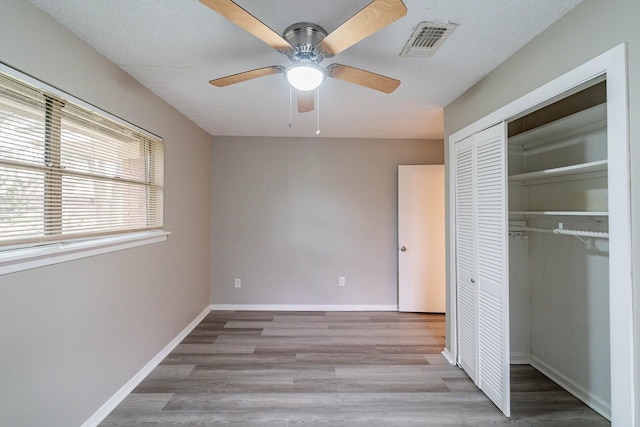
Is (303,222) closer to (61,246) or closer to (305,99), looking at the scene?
(305,99)

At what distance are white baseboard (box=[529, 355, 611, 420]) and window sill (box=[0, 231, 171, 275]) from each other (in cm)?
356

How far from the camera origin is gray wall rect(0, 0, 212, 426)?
1.30 metres

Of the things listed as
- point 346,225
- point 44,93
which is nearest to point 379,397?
point 346,225

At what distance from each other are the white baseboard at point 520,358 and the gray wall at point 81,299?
330cm

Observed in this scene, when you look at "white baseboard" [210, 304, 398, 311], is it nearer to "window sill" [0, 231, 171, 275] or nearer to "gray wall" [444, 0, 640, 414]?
"window sill" [0, 231, 171, 275]

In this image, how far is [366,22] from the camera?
116cm

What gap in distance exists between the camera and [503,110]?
72.7 inches

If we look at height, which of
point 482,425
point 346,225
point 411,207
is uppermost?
point 411,207

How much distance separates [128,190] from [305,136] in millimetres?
2271

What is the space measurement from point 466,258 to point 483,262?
0.82 ft

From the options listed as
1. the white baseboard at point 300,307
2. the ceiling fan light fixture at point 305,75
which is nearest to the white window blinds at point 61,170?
the ceiling fan light fixture at point 305,75

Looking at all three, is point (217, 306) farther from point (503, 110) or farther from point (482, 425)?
point (503, 110)

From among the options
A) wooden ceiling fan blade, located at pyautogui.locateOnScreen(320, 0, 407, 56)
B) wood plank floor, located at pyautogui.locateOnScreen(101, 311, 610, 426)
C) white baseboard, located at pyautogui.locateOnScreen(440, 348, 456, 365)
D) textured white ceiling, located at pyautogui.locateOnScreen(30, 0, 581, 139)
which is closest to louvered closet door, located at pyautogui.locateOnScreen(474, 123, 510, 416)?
wood plank floor, located at pyautogui.locateOnScreen(101, 311, 610, 426)

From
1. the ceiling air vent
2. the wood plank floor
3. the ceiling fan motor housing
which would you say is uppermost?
the ceiling air vent
